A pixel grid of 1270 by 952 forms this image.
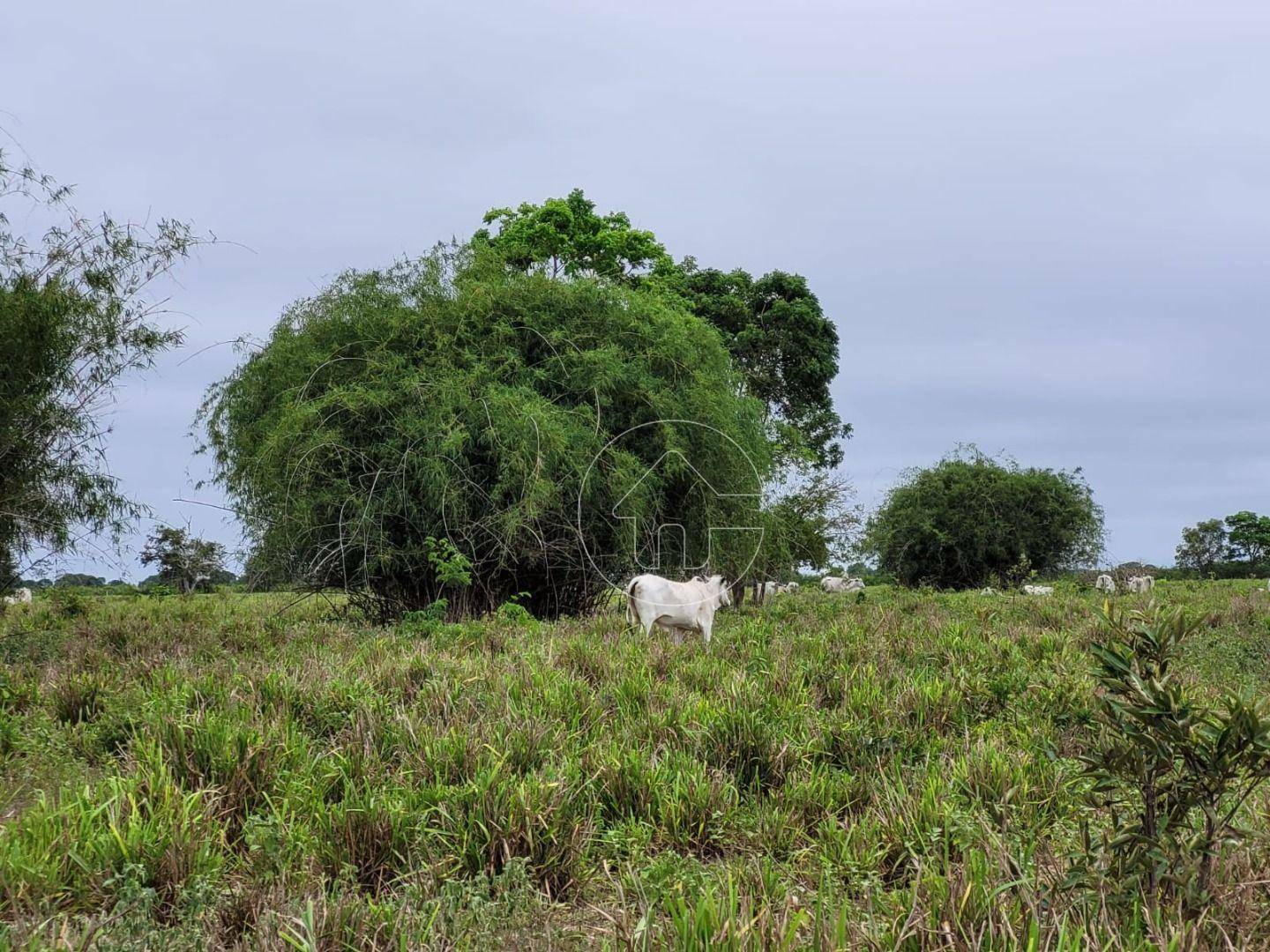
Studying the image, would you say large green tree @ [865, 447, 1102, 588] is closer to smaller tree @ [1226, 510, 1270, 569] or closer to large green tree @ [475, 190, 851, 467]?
large green tree @ [475, 190, 851, 467]

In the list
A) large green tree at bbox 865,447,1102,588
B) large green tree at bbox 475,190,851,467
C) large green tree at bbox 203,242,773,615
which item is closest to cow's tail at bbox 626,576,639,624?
large green tree at bbox 203,242,773,615

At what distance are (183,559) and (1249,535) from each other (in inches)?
2136

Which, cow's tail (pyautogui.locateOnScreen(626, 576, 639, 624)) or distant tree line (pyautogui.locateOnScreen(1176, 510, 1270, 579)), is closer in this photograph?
cow's tail (pyautogui.locateOnScreen(626, 576, 639, 624))

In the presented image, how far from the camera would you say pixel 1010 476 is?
3762 centimetres

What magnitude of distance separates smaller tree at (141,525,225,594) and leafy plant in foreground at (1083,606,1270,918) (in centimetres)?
1523

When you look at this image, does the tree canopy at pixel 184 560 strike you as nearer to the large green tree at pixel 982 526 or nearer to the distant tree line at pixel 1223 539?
the large green tree at pixel 982 526

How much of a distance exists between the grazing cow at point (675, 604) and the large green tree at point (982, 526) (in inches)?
1058

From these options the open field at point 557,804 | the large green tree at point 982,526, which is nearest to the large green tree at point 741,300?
the large green tree at point 982,526

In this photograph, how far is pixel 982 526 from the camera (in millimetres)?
36562

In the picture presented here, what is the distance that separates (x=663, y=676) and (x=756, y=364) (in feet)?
81.9

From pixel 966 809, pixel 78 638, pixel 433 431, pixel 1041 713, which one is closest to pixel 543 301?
pixel 433 431

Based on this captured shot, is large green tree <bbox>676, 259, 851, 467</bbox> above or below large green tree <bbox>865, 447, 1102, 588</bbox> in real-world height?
above

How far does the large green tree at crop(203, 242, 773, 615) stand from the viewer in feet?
44.8

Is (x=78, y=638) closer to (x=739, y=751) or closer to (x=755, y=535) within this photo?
(x=739, y=751)
